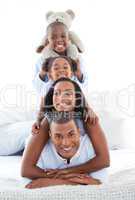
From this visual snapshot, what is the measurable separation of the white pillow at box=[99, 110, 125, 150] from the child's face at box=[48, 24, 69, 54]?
1.68 feet

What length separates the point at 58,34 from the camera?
4.82ft

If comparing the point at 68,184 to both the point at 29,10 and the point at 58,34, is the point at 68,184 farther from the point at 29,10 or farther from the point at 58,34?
the point at 29,10

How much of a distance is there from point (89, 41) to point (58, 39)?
1.99ft

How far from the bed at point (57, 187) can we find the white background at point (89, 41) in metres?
0.18

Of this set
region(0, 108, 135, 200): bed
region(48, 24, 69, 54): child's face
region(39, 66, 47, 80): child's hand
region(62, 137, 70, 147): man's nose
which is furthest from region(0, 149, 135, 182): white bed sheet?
region(48, 24, 69, 54): child's face

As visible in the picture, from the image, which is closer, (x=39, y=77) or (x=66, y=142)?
(x=66, y=142)

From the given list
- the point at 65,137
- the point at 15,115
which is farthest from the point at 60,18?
the point at 15,115

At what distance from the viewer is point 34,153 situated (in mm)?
1401

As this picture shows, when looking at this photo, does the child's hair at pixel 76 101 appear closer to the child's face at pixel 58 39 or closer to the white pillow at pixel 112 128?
the child's face at pixel 58 39

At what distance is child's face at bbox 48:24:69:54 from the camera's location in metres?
1.46

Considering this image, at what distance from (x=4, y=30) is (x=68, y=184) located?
0.93 meters

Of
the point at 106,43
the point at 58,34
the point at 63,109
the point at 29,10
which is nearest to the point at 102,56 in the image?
the point at 106,43

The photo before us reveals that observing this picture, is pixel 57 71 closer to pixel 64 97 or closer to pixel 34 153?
pixel 64 97

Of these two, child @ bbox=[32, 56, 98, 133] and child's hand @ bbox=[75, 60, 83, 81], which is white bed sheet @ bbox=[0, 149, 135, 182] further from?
child's hand @ bbox=[75, 60, 83, 81]
